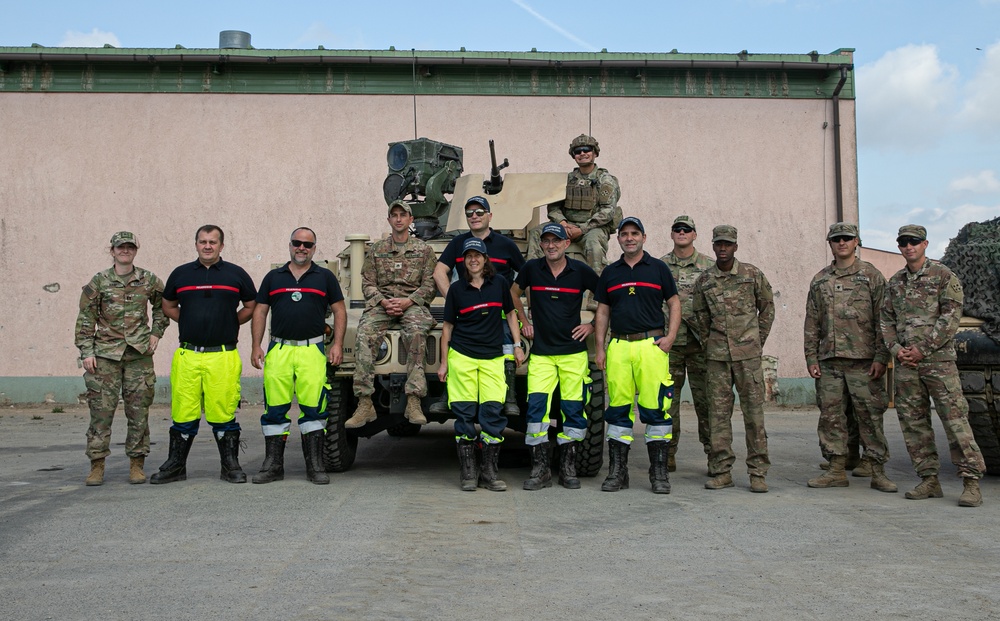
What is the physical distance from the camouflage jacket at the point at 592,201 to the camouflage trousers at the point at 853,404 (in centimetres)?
221

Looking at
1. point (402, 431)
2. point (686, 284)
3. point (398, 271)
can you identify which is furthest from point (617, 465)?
point (402, 431)

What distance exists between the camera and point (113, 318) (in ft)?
23.4

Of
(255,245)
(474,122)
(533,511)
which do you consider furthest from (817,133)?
(533,511)

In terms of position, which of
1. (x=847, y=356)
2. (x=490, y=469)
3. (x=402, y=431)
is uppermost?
(x=847, y=356)

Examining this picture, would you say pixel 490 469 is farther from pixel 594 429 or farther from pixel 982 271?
pixel 982 271

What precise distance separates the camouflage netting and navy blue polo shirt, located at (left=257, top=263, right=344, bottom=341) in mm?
4925

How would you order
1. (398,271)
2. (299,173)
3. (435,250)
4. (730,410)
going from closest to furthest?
1. (730,410)
2. (398,271)
3. (435,250)
4. (299,173)

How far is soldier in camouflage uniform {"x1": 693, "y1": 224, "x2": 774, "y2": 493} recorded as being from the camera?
700 centimetres

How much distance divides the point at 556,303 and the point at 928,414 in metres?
2.79

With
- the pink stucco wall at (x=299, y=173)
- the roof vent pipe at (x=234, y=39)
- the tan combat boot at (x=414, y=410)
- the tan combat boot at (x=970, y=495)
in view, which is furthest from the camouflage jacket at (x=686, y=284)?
the roof vent pipe at (x=234, y=39)

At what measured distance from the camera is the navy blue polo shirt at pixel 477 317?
6758 mm

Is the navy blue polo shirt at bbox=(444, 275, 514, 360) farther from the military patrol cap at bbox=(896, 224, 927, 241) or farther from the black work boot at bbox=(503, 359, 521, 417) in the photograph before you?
the military patrol cap at bbox=(896, 224, 927, 241)

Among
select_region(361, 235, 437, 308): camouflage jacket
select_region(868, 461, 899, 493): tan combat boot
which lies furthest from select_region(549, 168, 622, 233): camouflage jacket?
select_region(868, 461, 899, 493): tan combat boot

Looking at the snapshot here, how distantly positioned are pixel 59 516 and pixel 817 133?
14444 millimetres
